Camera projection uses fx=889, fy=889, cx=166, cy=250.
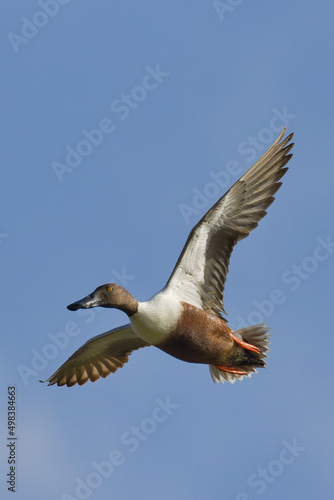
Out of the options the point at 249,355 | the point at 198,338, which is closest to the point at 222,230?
the point at 198,338

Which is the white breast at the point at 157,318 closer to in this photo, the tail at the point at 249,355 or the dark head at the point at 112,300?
the dark head at the point at 112,300

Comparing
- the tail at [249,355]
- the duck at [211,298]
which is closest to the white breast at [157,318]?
the duck at [211,298]

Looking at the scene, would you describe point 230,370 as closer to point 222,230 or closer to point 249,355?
point 249,355

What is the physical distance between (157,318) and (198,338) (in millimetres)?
465

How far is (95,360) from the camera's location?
10562 millimetres

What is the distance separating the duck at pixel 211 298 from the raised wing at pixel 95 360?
0.48 metres

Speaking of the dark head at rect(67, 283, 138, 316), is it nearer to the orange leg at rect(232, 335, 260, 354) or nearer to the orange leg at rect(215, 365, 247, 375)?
the orange leg at rect(232, 335, 260, 354)

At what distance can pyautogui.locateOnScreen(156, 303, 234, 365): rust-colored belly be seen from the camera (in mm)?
8711

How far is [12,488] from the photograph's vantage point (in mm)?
9672

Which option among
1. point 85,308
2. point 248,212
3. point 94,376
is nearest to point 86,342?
point 94,376

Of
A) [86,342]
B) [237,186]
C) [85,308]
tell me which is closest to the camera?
[85,308]

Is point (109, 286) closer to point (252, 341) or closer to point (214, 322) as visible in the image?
point (214, 322)

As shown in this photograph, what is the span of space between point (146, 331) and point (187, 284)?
71 centimetres

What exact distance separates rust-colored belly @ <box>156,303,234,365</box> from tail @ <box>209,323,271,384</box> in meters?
0.42
